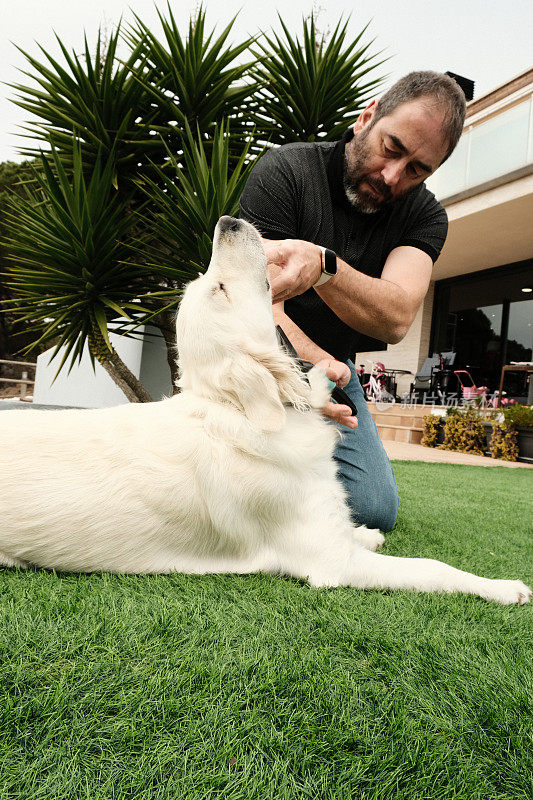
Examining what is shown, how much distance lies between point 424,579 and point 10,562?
130 centimetres

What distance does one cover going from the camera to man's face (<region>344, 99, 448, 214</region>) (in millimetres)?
2291

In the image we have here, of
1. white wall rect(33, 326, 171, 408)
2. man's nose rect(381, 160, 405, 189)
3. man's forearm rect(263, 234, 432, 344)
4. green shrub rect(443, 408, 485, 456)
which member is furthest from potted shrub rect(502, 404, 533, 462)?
man's nose rect(381, 160, 405, 189)

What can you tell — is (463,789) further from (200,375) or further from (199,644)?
(200,375)

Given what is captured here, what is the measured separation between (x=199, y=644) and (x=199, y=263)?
3934 millimetres

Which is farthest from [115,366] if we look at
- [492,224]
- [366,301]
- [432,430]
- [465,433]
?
[492,224]

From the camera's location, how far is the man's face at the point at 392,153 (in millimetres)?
2291

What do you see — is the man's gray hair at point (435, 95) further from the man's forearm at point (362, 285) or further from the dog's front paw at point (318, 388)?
the dog's front paw at point (318, 388)

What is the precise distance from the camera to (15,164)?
77.6 ft

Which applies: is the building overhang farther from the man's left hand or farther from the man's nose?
the man's left hand

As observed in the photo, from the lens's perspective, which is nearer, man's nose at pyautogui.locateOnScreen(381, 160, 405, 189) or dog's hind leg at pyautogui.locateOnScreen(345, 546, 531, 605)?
dog's hind leg at pyautogui.locateOnScreen(345, 546, 531, 605)

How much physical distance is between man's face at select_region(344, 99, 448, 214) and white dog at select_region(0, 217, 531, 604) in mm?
1007

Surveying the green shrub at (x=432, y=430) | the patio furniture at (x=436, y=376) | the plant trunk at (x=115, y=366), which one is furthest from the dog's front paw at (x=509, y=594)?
the patio furniture at (x=436, y=376)

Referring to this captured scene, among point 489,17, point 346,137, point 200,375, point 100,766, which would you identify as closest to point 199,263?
point 346,137

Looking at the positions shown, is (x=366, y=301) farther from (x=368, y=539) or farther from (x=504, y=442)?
(x=504, y=442)
